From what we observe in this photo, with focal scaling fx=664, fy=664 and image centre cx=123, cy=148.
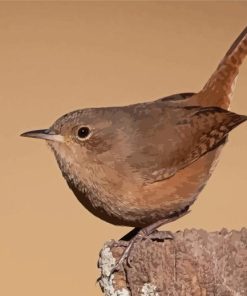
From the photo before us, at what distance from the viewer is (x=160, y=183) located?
7.67 ft

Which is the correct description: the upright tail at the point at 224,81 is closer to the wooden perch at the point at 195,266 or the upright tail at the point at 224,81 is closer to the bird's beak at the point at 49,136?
the bird's beak at the point at 49,136

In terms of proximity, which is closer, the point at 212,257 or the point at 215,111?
the point at 212,257

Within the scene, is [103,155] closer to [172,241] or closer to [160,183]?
[160,183]

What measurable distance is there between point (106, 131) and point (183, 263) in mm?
651

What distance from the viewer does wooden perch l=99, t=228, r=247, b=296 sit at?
6.35ft

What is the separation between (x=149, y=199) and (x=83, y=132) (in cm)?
33

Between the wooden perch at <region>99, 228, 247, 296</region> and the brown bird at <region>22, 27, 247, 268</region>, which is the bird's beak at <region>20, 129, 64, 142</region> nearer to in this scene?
the brown bird at <region>22, 27, 247, 268</region>

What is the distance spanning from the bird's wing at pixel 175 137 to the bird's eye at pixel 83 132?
18 cm

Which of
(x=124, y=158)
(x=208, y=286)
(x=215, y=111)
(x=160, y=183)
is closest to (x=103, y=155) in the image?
(x=124, y=158)

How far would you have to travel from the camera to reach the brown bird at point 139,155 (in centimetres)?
229

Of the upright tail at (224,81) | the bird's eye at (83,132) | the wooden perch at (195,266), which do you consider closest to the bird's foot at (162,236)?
the wooden perch at (195,266)

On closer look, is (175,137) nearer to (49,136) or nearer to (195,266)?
(49,136)

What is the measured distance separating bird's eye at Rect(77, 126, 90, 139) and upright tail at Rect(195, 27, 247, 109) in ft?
1.78

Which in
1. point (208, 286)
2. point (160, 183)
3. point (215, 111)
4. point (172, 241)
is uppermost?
point (215, 111)
